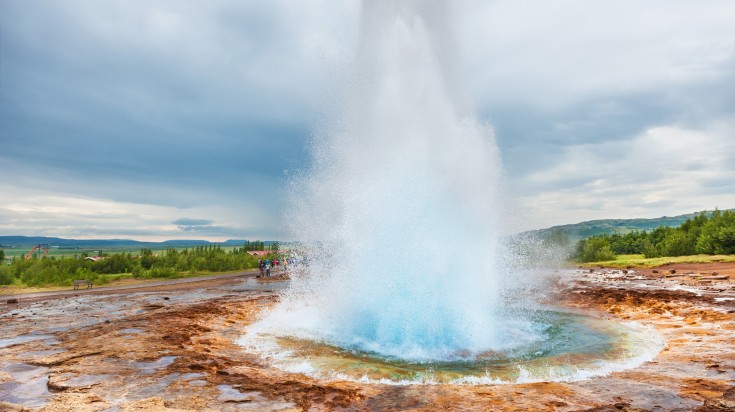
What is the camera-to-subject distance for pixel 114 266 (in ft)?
137

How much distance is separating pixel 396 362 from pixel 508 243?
7943mm

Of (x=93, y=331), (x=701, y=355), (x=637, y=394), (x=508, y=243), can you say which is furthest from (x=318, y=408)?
(x=508, y=243)

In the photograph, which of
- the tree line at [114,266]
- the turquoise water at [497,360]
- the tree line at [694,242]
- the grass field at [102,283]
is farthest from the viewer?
the tree line at [694,242]

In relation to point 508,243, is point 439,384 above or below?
below

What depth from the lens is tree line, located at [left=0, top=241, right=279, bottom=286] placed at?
30734 millimetres

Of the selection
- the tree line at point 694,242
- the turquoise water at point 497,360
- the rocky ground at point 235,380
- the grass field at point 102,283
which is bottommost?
the grass field at point 102,283

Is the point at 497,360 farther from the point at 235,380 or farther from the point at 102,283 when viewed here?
the point at 102,283

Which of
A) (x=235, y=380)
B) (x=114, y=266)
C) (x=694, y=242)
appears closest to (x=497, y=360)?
(x=235, y=380)

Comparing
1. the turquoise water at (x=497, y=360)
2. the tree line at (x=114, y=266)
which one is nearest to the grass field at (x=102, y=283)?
the tree line at (x=114, y=266)

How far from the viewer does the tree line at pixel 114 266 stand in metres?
30.7

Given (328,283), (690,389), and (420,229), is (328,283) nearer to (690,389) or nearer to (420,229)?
(420,229)

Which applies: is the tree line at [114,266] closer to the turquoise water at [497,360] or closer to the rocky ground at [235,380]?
the rocky ground at [235,380]

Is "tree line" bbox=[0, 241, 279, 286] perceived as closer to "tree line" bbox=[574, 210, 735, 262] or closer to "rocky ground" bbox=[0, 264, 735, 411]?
"rocky ground" bbox=[0, 264, 735, 411]

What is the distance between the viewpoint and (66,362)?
793cm
